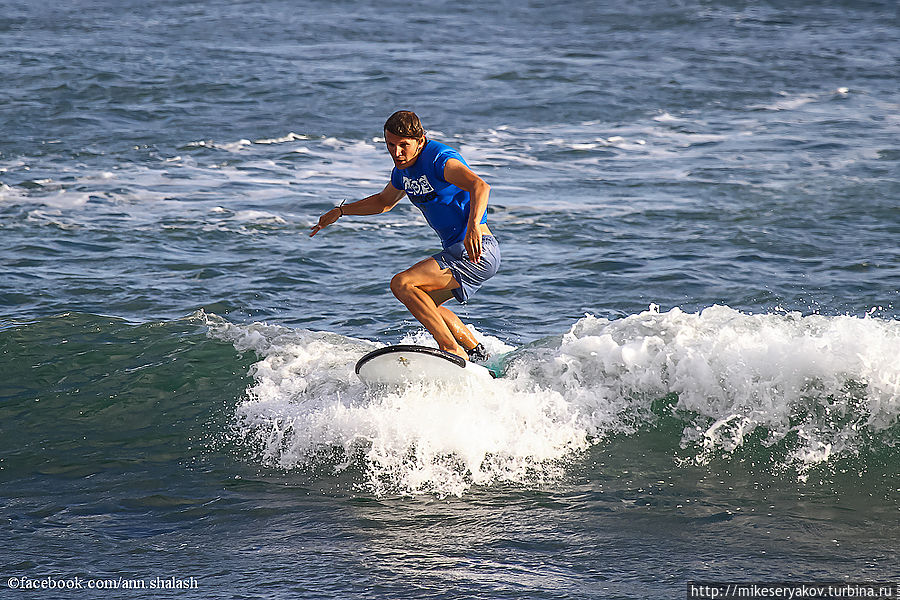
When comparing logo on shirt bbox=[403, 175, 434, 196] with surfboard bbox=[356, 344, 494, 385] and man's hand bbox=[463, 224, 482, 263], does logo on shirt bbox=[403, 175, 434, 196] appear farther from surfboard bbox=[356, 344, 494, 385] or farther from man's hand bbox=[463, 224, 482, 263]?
surfboard bbox=[356, 344, 494, 385]

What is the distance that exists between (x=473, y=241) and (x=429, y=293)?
741mm

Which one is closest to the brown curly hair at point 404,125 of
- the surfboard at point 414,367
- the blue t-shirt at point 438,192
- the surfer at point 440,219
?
the surfer at point 440,219

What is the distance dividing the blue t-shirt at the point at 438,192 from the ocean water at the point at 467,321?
3.93 ft

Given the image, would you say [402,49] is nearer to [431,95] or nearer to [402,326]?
[431,95]

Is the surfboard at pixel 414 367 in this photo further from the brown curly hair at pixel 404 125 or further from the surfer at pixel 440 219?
the brown curly hair at pixel 404 125

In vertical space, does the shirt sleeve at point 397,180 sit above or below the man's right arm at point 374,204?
above

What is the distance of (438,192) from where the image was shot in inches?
268

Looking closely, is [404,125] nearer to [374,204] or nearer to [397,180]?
[397,180]

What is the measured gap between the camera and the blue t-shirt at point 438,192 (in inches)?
266

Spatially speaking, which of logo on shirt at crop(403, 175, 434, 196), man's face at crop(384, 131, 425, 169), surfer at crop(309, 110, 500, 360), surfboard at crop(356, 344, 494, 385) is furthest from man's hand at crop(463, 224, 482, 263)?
surfboard at crop(356, 344, 494, 385)

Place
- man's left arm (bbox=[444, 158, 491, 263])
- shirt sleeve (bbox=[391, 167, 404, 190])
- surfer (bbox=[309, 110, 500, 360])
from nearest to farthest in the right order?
man's left arm (bbox=[444, 158, 491, 263])
surfer (bbox=[309, 110, 500, 360])
shirt sleeve (bbox=[391, 167, 404, 190])

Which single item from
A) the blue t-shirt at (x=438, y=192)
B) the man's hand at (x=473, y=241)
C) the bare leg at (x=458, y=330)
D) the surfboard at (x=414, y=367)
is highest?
the blue t-shirt at (x=438, y=192)

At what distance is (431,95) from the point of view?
71.7 ft

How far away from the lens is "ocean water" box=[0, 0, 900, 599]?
19.4 ft
